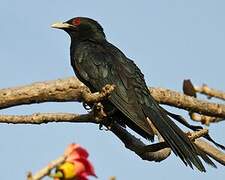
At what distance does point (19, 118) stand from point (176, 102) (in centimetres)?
135

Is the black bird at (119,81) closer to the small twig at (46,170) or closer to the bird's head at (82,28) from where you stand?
the bird's head at (82,28)

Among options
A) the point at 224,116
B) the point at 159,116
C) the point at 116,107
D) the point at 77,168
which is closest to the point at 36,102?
the point at 116,107

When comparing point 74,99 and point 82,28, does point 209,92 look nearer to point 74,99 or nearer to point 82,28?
point 74,99

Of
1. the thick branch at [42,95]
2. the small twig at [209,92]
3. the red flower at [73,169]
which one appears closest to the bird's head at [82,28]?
the thick branch at [42,95]

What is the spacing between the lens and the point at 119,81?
5348mm

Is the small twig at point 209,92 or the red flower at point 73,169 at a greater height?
the small twig at point 209,92

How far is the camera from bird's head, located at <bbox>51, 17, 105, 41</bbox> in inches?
249

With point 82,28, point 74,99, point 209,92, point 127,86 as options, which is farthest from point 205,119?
point 82,28

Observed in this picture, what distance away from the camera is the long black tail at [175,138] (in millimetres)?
3828

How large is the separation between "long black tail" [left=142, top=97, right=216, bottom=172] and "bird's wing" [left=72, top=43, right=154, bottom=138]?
0.11m

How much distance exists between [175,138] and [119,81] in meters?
1.23

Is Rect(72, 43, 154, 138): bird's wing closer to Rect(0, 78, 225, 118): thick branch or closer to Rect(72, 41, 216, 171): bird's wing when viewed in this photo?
Rect(72, 41, 216, 171): bird's wing

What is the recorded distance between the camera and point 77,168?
1.31 m

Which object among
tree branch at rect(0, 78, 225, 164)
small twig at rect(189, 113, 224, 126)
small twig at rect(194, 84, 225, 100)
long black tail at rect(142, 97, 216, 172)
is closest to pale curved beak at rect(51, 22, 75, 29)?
tree branch at rect(0, 78, 225, 164)
